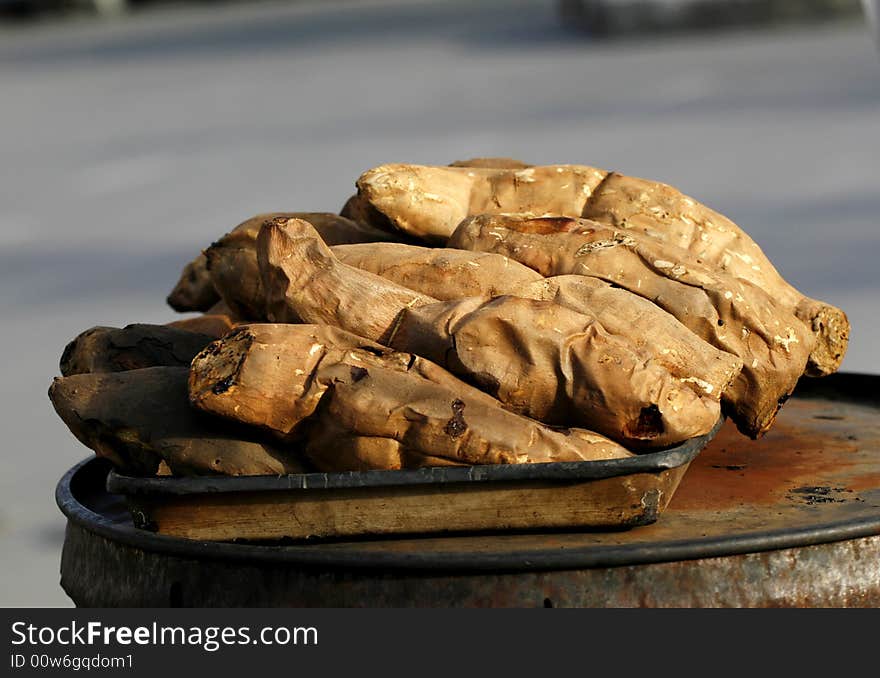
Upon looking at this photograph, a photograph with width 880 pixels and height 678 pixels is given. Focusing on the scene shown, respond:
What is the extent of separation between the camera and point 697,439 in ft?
8.13

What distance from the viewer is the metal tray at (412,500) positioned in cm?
A: 237

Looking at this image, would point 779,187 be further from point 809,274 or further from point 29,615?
point 29,615

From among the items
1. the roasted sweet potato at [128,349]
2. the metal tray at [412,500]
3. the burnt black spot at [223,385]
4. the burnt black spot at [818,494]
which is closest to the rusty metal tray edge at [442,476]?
the metal tray at [412,500]

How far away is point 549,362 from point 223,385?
0.52 metres

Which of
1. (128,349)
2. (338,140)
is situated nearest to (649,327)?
(128,349)

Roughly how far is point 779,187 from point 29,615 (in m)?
8.39

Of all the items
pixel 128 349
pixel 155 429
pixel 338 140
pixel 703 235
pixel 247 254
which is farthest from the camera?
pixel 338 140

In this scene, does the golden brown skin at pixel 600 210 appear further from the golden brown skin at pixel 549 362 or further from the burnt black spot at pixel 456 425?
the burnt black spot at pixel 456 425

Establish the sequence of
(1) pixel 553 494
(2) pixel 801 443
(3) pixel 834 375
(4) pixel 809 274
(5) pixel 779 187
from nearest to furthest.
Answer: (1) pixel 553 494 < (2) pixel 801 443 < (3) pixel 834 375 < (4) pixel 809 274 < (5) pixel 779 187

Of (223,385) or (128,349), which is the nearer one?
(223,385)

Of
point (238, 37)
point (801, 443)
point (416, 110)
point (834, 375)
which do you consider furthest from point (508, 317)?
point (238, 37)

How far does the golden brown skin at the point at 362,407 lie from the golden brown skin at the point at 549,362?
42 mm

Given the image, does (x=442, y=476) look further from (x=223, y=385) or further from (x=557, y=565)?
(x=223, y=385)

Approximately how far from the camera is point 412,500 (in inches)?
94.7
